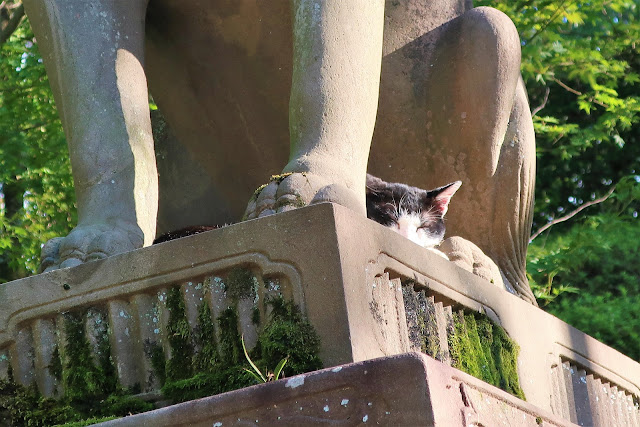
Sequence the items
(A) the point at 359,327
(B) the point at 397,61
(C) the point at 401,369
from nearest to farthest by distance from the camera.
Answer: (C) the point at 401,369
(A) the point at 359,327
(B) the point at 397,61

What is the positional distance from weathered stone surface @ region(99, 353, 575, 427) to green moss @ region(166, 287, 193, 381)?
0.36 m

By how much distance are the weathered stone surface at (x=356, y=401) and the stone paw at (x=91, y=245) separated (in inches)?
28.1

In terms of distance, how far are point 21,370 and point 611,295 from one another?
7097 mm

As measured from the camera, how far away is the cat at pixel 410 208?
4199 millimetres

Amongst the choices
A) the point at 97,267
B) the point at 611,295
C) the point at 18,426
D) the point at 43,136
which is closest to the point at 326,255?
the point at 97,267

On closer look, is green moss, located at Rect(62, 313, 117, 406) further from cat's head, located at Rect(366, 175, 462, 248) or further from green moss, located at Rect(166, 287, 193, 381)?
cat's head, located at Rect(366, 175, 462, 248)

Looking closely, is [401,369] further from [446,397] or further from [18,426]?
[18,426]

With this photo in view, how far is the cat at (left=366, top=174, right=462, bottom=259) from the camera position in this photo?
4.20 meters

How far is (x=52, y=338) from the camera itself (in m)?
3.03

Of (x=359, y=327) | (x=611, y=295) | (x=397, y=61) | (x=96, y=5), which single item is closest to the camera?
(x=359, y=327)

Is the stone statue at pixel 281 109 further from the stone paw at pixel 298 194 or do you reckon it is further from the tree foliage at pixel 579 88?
the tree foliage at pixel 579 88

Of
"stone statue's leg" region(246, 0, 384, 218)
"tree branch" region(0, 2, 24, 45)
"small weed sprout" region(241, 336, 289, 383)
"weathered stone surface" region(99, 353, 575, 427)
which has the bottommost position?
"weathered stone surface" region(99, 353, 575, 427)

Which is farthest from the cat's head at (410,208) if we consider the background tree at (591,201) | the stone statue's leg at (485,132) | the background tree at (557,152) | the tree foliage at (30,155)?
the tree foliage at (30,155)

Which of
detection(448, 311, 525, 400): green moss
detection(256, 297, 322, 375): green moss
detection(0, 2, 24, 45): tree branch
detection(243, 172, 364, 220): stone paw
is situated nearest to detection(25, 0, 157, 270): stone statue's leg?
detection(243, 172, 364, 220): stone paw
